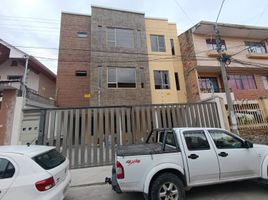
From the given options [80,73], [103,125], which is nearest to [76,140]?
[103,125]

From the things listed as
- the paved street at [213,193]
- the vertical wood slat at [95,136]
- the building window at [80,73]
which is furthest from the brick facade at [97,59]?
the paved street at [213,193]

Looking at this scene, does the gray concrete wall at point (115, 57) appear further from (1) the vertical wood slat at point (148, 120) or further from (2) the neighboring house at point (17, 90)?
(1) the vertical wood slat at point (148, 120)

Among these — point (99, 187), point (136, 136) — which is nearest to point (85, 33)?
point (136, 136)

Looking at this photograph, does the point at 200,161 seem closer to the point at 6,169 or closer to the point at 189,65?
the point at 6,169

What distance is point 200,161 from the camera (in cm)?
386

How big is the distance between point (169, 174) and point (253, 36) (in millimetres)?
20000

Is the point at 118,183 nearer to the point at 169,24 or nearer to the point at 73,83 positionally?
the point at 73,83

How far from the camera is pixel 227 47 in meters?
16.4

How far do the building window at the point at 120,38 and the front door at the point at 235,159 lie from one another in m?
12.4

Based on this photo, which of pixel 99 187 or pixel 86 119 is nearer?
pixel 99 187

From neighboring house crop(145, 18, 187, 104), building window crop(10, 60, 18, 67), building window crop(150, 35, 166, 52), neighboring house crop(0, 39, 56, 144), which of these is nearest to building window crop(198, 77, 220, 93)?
neighboring house crop(145, 18, 187, 104)

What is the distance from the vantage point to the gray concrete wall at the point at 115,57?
13039 mm

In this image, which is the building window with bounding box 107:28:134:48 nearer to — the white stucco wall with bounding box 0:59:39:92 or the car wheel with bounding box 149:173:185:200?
the white stucco wall with bounding box 0:59:39:92

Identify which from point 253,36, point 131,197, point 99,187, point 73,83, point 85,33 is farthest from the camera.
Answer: point 253,36
